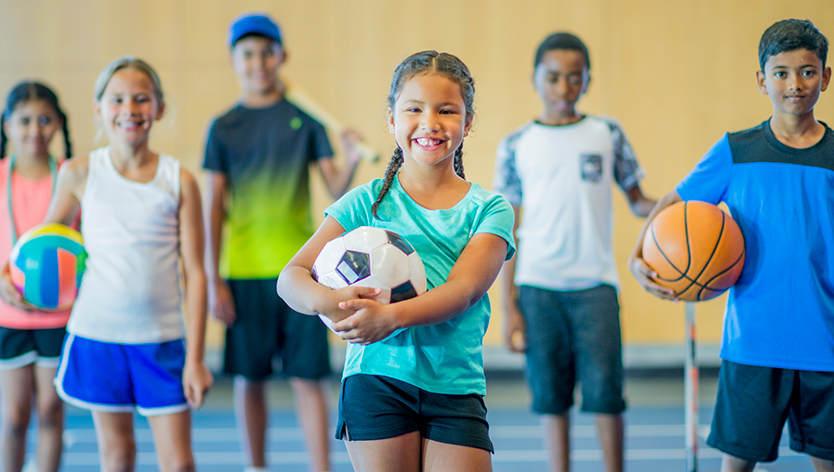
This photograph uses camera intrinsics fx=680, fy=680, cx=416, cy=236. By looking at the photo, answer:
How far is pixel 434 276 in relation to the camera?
1604 mm

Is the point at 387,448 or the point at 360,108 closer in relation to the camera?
the point at 387,448

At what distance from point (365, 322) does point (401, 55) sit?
13.4ft

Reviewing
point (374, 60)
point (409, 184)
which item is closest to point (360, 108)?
point (374, 60)

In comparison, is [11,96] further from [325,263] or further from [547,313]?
[547,313]

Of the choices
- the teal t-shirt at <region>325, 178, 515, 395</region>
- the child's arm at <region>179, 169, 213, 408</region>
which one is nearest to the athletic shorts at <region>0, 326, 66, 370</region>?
the child's arm at <region>179, 169, 213, 408</region>

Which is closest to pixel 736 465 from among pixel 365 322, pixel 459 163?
pixel 459 163

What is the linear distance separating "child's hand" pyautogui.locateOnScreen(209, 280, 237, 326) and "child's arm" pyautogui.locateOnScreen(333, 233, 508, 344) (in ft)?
5.95

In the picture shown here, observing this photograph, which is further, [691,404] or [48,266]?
[691,404]

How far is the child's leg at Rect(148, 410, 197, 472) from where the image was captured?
2.25 meters

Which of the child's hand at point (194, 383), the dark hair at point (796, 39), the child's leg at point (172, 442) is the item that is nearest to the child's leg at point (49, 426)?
the child's leg at point (172, 442)

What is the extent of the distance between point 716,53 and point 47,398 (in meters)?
4.79

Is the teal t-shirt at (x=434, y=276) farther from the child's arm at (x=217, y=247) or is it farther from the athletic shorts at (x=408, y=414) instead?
the child's arm at (x=217, y=247)

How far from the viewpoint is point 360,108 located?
5.38m

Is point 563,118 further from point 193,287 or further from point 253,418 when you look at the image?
point 253,418
